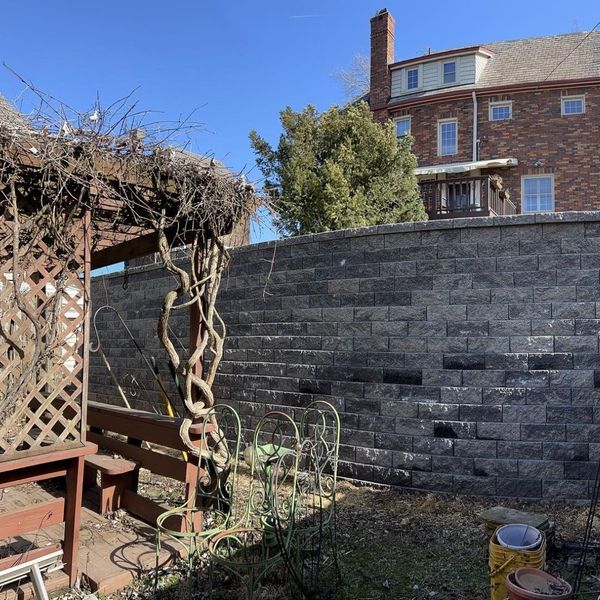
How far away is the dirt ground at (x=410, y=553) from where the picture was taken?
10.5 feet

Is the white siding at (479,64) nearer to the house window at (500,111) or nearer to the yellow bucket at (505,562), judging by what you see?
the house window at (500,111)

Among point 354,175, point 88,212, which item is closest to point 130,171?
point 88,212

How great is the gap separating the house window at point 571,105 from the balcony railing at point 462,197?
401 cm

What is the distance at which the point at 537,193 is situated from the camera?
46.9 ft

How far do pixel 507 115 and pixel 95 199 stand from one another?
13.8 metres

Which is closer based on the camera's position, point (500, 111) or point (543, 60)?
point (500, 111)

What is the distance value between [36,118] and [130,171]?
600 mm

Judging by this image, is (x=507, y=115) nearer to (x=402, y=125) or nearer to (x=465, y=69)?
(x=465, y=69)

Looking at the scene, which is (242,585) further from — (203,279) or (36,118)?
(36,118)

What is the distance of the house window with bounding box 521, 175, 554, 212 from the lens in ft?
46.5

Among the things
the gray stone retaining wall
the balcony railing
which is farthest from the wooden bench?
the balcony railing

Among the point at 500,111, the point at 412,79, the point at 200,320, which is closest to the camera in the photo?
the point at 200,320

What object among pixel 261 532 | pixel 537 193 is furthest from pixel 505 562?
pixel 537 193

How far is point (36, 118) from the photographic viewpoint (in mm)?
3135
